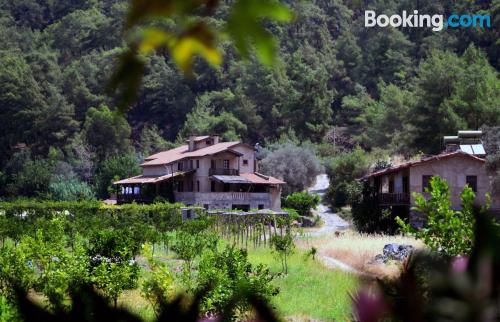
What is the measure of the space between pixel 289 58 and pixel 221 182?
31852 millimetres

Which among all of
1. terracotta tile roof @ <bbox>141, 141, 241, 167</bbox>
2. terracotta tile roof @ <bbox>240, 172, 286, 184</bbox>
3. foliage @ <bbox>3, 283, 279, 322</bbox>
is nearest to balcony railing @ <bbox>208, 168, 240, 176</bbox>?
terracotta tile roof @ <bbox>240, 172, 286, 184</bbox>

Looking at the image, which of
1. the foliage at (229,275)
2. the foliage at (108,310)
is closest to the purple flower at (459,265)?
the foliage at (108,310)

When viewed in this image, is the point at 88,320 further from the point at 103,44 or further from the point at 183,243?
the point at 103,44

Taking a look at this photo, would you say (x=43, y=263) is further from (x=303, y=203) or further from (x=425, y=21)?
(x=425, y=21)

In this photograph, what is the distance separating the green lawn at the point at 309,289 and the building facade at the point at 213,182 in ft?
69.8

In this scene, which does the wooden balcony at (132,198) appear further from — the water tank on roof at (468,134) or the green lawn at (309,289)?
the green lawn at (309,289)

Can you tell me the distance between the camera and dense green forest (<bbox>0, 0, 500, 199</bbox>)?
5378cm

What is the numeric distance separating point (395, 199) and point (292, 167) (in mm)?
19991

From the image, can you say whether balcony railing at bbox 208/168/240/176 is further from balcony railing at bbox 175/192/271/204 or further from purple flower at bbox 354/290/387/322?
purple flower at bbox 354/290/387/322

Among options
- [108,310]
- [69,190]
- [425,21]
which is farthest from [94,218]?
[425,21]

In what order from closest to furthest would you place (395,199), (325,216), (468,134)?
1. (395,199)
2. (468,134)
3. (325,216)

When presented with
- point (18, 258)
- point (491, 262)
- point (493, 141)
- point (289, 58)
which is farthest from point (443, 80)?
point (491, 262)

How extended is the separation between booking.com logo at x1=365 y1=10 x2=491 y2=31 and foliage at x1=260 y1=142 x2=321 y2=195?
746 inches

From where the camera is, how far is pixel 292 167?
50406mm
